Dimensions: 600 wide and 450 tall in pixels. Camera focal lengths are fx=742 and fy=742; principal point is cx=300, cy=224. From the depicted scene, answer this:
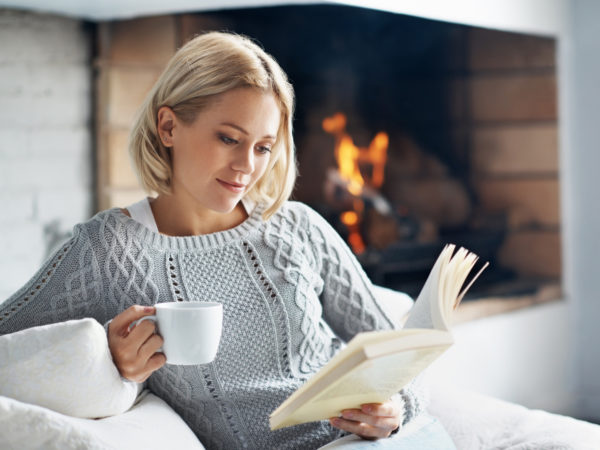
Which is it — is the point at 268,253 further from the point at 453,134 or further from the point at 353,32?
the point at 453,134

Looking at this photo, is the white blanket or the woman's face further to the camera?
the white blanket

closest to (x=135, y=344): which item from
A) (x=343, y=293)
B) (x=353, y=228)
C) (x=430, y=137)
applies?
(x=343, y=293)

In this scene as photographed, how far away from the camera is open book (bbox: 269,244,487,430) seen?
0.84 metres

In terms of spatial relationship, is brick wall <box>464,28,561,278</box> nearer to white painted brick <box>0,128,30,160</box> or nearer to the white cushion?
white painted brick <box>0,128,30,160</box>

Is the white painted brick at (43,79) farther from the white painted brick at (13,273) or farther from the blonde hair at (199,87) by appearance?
the blonde hair at (199,87)


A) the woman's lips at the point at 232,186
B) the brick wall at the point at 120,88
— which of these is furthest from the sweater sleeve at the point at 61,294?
the brick wall at the point at 120,88

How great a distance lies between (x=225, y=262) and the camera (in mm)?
1222

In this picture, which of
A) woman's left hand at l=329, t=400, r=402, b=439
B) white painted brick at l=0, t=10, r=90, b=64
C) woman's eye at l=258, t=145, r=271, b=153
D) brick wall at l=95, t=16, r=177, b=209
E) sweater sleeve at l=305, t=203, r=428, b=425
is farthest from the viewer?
brick wall at l=95, t=16, r=177, b=209

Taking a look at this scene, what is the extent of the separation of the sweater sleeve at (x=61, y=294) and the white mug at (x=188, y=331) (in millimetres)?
235

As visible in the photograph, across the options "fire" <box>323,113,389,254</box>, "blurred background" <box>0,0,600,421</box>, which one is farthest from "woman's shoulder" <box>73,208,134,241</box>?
"fire" <box>323,113,389,254</box>

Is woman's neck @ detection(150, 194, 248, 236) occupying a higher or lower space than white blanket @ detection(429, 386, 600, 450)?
higher

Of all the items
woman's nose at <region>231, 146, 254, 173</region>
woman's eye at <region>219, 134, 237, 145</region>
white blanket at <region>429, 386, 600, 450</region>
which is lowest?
white blanket at <region>429, 386, 600, 450</region>

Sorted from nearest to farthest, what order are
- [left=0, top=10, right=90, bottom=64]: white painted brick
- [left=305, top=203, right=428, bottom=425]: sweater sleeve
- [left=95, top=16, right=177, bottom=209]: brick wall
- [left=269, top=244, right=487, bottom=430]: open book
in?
[left=269, top=244, right=487, bottom=430]: open book < [left=305, top=203, right=428, bottom=425]: sweater sleeve < [left=0, top=10, right=90, bottom=64]: white painted brick < [left=95, top=16, right=177, bottom=209]: brick wall

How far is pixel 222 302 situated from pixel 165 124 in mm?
297
